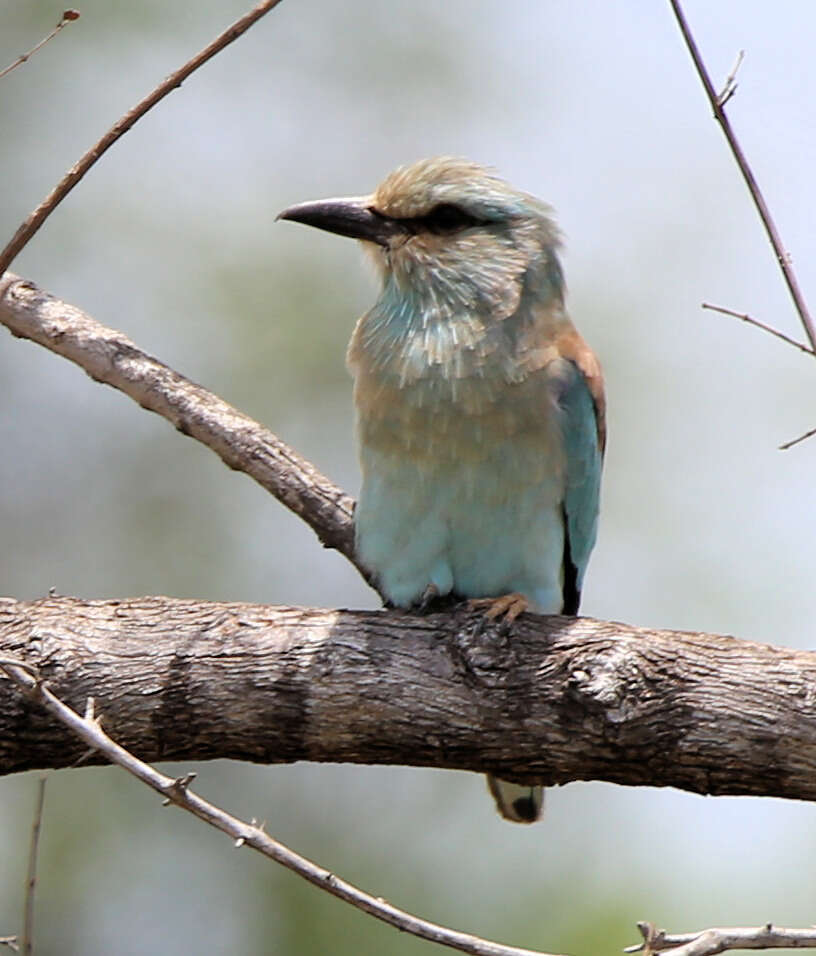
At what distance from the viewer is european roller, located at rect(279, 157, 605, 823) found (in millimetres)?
3766

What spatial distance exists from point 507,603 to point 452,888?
3.54 metres

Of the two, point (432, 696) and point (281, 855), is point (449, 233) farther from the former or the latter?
point (281, 855)

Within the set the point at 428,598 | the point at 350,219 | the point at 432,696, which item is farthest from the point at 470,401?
the point at 432,696

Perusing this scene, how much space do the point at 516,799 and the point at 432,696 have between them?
862 millimetres

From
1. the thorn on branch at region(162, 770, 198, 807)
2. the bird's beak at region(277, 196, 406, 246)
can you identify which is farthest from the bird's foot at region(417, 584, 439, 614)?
the thorn on branch at region(162, 770, 198, 807)

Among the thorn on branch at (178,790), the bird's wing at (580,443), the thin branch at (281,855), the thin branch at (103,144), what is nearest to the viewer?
the thin branch at (281,855)

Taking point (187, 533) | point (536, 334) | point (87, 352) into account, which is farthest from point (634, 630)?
point (187, 533)

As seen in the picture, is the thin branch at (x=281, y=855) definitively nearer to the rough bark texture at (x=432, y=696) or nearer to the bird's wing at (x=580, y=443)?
the rough bark texture at (x=432, y=696)

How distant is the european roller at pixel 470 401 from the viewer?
3766mm

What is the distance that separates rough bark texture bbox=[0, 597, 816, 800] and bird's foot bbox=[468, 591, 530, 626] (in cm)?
9

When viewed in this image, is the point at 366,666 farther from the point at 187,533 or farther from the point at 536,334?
the point at 187,533

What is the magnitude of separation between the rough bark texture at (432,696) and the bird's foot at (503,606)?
95mm

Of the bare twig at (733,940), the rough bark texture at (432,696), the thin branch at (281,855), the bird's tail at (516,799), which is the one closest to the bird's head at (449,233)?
the rough bark texture at (432,696)

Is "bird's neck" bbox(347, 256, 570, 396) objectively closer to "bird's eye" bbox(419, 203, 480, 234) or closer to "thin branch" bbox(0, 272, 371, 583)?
"bird's eye" bbox(419, 203, 480, 234)
